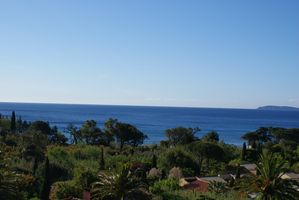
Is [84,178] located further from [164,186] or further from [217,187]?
[217,187]

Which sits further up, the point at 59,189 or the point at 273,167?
the point at 273,167

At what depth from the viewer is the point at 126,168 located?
112ft

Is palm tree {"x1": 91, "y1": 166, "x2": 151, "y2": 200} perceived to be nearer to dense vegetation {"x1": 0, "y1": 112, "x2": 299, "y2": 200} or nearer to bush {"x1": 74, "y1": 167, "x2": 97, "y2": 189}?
dense vegetation {"x1": 0, "y1": 112, "x2": 299, "y2": 200}

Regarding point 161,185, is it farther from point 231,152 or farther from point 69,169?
point 231,152

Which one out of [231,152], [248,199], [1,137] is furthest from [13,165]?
[231,152]

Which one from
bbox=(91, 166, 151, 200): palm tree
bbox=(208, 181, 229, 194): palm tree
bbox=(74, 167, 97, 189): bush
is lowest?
bbox=(208, 181, 229, 194): palm tree

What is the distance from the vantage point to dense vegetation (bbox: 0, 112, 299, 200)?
3297 centimetres

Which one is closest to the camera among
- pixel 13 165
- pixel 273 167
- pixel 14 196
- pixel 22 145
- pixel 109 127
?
pixel 14 196

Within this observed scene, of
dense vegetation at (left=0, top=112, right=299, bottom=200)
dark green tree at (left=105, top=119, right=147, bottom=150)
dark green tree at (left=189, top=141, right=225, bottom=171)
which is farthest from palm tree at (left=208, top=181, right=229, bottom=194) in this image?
dark green tree at (left=105, top=119, right=147, bottom=150)

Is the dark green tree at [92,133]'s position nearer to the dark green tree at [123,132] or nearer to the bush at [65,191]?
the dark green tree at [123,132]

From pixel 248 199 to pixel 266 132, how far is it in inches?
3127

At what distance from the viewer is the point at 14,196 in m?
30.1

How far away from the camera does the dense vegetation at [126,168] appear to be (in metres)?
33.0

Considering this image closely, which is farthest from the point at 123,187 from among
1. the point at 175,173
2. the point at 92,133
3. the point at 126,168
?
the point at 92,133
